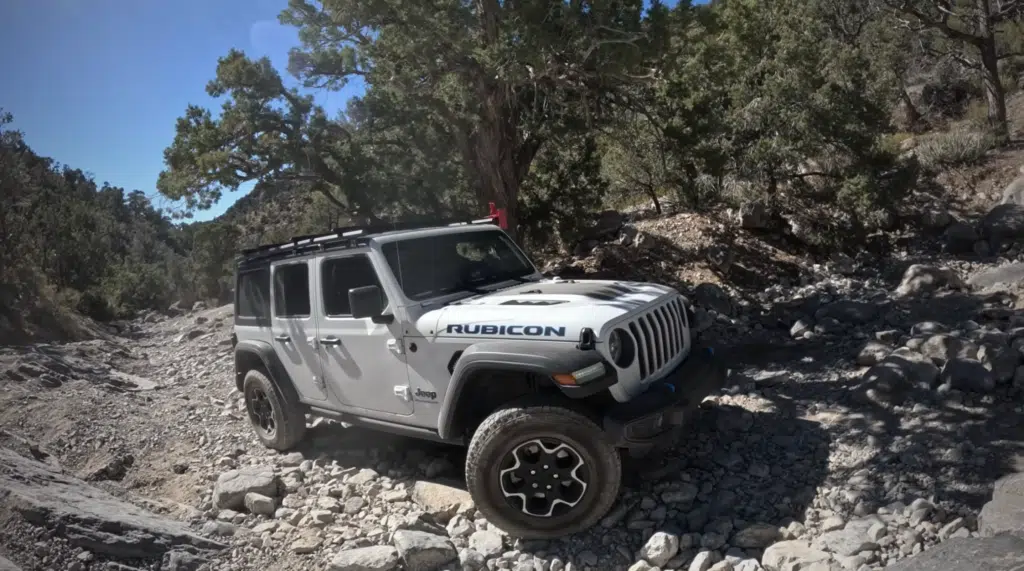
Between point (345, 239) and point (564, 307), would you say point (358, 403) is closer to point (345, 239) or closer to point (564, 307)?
point (345, 239)

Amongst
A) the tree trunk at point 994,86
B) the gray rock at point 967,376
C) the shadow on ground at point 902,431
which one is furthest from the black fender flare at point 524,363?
the tree trunk at point 994,86

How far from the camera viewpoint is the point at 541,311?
4.13 meters

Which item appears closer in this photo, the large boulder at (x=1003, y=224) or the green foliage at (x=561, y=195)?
the large boulder at (x=1003, y=224)

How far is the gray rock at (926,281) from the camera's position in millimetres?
9414

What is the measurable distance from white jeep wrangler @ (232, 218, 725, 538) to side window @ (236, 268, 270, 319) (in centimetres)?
5

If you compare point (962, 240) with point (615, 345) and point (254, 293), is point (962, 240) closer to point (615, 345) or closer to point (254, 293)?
point (615, 345)

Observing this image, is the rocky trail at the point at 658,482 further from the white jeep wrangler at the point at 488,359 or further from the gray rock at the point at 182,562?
the white jeep wrangler at the point at 488,359

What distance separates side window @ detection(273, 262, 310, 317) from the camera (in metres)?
5.51

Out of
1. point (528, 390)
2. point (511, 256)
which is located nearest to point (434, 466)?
point (528, 390)

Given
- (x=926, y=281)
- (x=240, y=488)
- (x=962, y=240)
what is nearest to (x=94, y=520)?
(x=240, y=488)

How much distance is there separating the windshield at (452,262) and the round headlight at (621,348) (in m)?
1.37

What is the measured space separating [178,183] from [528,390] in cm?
700

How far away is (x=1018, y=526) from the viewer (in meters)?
3.28

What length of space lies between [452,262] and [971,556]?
141 inches
